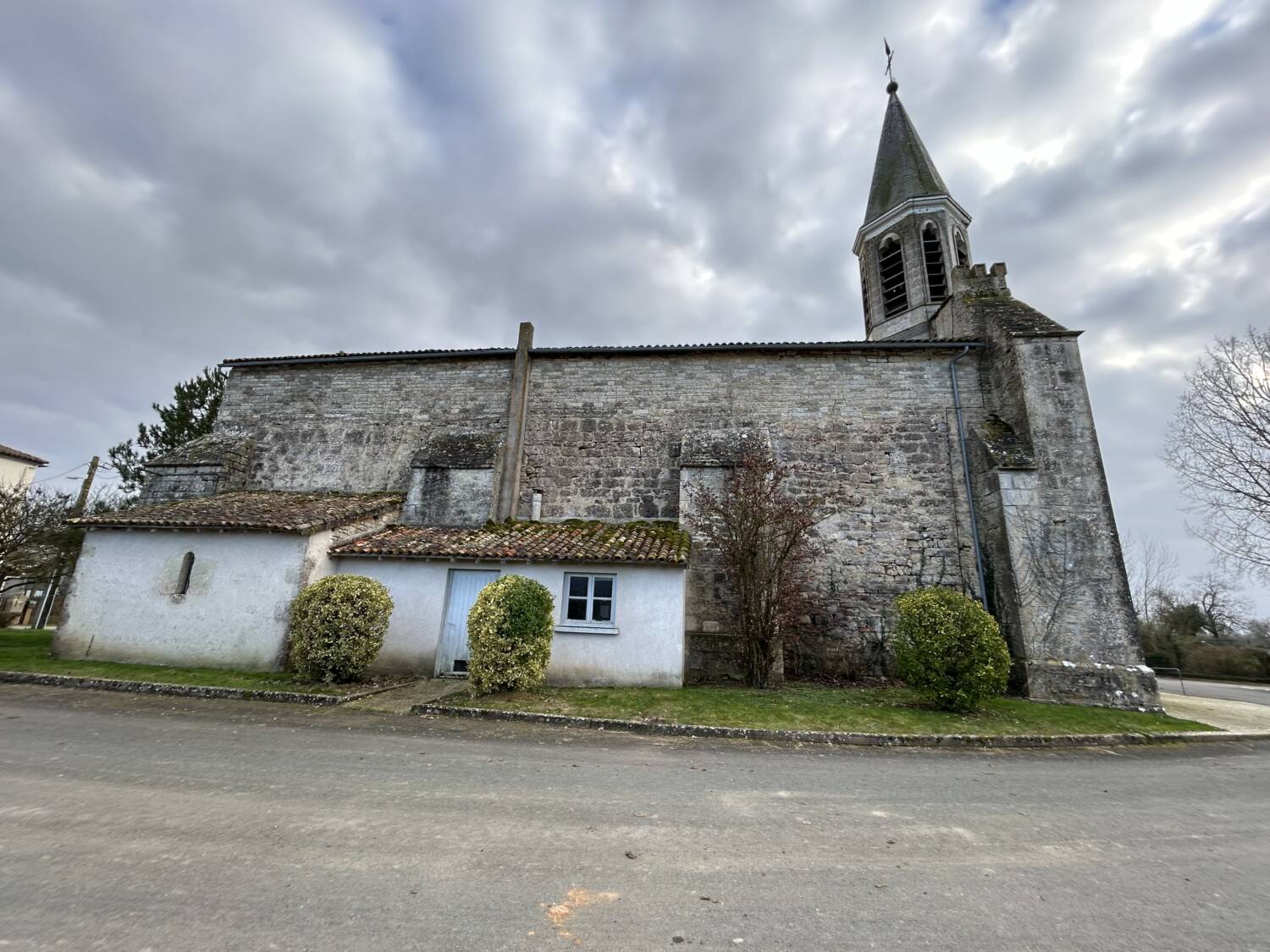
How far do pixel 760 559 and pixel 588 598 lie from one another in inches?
143

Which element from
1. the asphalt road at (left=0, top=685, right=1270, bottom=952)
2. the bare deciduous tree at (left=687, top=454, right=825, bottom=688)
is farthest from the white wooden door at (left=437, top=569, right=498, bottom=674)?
the bare deciduous tree at (left=687, top=454, right=825, bottom=688)

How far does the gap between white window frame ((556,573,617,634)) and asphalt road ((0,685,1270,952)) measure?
3.54 m

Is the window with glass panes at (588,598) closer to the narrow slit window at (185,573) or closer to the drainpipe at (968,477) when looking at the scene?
the narrow slit window at (185,573)

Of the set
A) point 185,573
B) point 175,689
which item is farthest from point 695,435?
point 185,573

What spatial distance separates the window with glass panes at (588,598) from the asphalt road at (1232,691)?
58.6 feet

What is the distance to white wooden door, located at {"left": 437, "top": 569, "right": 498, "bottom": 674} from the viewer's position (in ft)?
36.0

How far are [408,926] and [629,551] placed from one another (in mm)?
7948

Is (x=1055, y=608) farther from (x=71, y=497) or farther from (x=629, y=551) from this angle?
(x=71, y=497)

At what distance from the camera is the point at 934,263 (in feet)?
61.2

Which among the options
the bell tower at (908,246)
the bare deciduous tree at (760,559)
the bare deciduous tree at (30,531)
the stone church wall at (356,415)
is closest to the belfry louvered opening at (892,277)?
the bell tower at (908,246)

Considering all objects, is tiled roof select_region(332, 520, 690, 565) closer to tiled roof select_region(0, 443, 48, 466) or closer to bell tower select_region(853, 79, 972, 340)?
bell tower select_region(853, 79, 972, 340)

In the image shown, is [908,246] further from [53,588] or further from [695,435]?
[53,588]

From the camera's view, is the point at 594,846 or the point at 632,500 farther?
the point at 632,500

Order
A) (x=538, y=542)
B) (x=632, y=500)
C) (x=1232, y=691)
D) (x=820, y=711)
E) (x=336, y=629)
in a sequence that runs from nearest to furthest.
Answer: (x=820, y=711) → (x=336, y=629) → (x=538, y=542) → (x=632, y=500) → (x=1232, y=691)
